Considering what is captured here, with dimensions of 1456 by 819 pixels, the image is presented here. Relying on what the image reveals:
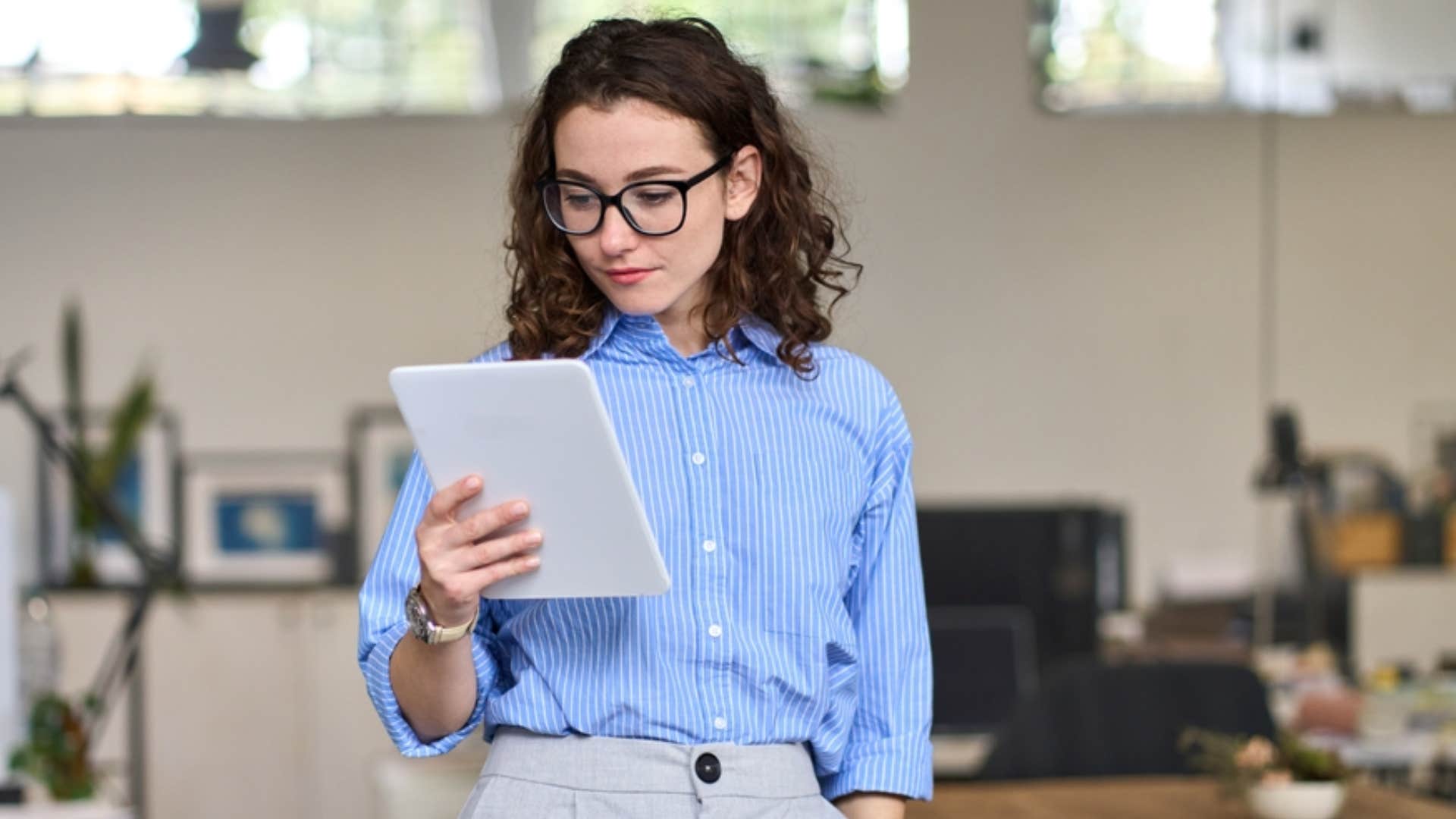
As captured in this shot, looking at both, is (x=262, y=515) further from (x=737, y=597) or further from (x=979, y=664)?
(x=737, y=597)

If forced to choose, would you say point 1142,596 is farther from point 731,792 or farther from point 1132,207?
point 731,792

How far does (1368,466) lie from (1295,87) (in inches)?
56.2

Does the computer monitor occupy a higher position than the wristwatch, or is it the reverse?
the wristwatch

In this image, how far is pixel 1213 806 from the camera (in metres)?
2.36

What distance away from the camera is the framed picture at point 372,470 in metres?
5.65

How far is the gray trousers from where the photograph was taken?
129cm

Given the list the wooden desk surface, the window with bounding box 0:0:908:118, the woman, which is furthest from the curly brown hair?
the window with bounding box 0:0:908:118

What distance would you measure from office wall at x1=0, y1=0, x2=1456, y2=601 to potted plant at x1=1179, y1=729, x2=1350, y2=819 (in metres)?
3.42

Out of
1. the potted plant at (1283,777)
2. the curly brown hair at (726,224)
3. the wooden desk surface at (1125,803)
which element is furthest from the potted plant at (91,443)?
the curly brown hair at (726,224)

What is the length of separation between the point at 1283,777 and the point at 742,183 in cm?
129

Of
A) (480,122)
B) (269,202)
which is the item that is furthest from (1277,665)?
(269,202)

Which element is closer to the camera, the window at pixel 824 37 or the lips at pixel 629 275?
the lips at pixel 629 275

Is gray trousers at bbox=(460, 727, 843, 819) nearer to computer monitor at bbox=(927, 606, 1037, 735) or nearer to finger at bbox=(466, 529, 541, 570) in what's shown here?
finger at bbox=(466, 529, 541, 570)

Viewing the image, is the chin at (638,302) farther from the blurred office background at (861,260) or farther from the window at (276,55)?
the window at (276,55)
